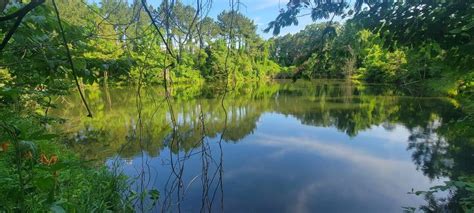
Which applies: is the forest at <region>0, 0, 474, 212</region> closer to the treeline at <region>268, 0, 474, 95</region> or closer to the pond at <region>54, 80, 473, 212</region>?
the treeline at <region>268, 0, 474, 95</region>

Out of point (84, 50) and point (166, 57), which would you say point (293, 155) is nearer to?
point (84, 50)

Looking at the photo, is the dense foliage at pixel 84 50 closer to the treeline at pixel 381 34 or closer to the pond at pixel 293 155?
the treeline at pixel 381 34

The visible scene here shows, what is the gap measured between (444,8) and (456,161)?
7.54m

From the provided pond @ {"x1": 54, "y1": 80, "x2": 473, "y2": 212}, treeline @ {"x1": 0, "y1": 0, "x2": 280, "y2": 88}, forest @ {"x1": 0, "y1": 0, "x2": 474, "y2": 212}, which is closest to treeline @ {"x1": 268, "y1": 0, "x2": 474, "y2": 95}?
forest @ {"x1": 0, "y1": 0, "x2": 474, "y2": 212}

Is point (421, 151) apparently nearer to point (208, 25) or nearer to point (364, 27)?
point (364, 27)

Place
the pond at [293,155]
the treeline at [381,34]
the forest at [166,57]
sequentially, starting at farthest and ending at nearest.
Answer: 1. the pond at [293,155]
2. the treeline at [381,34]
3. the forest at [166,57]

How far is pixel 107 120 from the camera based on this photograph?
550 inches

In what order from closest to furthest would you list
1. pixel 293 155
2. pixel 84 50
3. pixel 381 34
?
pixel 84 50 < pixel 381 34 < pixel 293 155

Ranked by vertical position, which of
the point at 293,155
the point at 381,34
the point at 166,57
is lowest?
the point at 293,155

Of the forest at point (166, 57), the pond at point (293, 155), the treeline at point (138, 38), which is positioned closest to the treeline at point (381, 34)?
the forest at point (166, 57)

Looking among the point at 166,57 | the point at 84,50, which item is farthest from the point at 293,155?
the point at 166,57

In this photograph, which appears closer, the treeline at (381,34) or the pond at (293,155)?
the treeline at (381,34)

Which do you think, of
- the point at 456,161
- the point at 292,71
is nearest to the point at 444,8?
the point at 292,71

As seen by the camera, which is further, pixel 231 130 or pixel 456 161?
pixel 231 130
